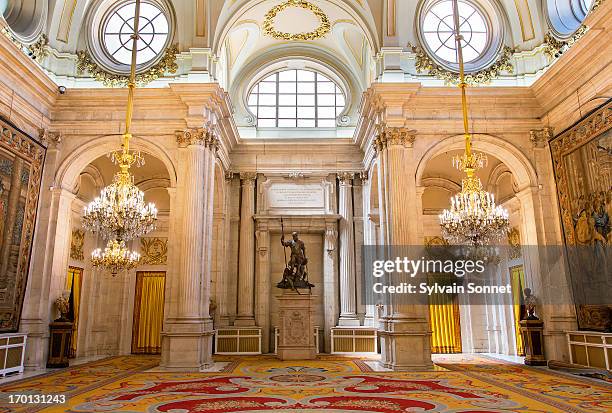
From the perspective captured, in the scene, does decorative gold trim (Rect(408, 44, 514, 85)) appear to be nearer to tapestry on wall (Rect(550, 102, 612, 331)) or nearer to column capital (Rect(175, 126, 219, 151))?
tapestry on wall (Rect(550, 102, 612, 331))

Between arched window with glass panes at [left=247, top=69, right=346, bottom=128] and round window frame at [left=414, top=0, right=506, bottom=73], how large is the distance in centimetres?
410

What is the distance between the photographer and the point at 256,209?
14195 mm

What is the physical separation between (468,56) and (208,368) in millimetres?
9405

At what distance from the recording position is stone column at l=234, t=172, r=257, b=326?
13.4 m

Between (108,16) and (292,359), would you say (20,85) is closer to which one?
(108,16)

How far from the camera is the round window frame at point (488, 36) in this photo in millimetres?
11445

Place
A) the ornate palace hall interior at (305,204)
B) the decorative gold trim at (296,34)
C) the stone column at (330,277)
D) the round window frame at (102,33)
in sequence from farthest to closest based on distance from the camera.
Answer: the stone column at (330,277), the decorative gold trim at (296,34), the round window frame at (102,33), the ornate palace hall interior at (305,204)

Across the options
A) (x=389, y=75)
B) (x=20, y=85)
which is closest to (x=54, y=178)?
(x=20, y=85)

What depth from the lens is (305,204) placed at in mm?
14258

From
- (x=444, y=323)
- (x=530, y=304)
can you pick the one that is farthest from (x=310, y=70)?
(x=530, y=304)

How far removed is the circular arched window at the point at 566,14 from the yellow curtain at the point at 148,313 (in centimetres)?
1174

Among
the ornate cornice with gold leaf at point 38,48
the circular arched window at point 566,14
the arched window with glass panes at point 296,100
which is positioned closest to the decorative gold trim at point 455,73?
the circular arched window at point 566,14

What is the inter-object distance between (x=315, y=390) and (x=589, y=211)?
6165 millimetres

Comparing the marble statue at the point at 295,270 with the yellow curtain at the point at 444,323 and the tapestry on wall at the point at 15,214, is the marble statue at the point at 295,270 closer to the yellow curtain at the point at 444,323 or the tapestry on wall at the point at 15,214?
the yellow curtain at the point at 444,323
